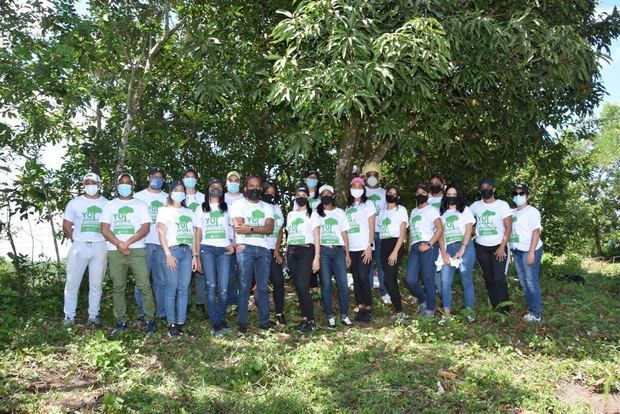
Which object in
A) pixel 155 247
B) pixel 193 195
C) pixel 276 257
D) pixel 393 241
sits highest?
pixel 193 195

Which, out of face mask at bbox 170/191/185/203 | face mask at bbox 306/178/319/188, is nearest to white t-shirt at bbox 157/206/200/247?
face mask at bbox 170/191/185/203

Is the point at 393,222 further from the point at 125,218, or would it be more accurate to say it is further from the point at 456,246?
the point at 125,218

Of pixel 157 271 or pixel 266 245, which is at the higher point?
pixel 266 245

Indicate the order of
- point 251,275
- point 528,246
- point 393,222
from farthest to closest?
point 393,222 → point 528,246 → point 251,275

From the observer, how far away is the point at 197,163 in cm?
1025

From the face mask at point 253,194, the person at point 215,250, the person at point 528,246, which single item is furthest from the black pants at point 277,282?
the person at point 528,246

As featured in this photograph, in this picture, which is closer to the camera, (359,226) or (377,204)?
(359,226)

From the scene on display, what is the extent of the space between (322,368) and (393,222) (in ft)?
8.72

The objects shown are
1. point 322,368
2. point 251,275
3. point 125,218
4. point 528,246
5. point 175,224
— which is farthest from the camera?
point 528,246

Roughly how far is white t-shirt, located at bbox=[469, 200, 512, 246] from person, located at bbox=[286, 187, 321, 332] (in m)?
2.18

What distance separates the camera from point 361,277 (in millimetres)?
7109

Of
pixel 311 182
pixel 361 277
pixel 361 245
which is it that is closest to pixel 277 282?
pixel 361 277

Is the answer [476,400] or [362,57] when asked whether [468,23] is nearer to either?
[362,57]

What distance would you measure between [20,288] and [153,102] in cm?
383
